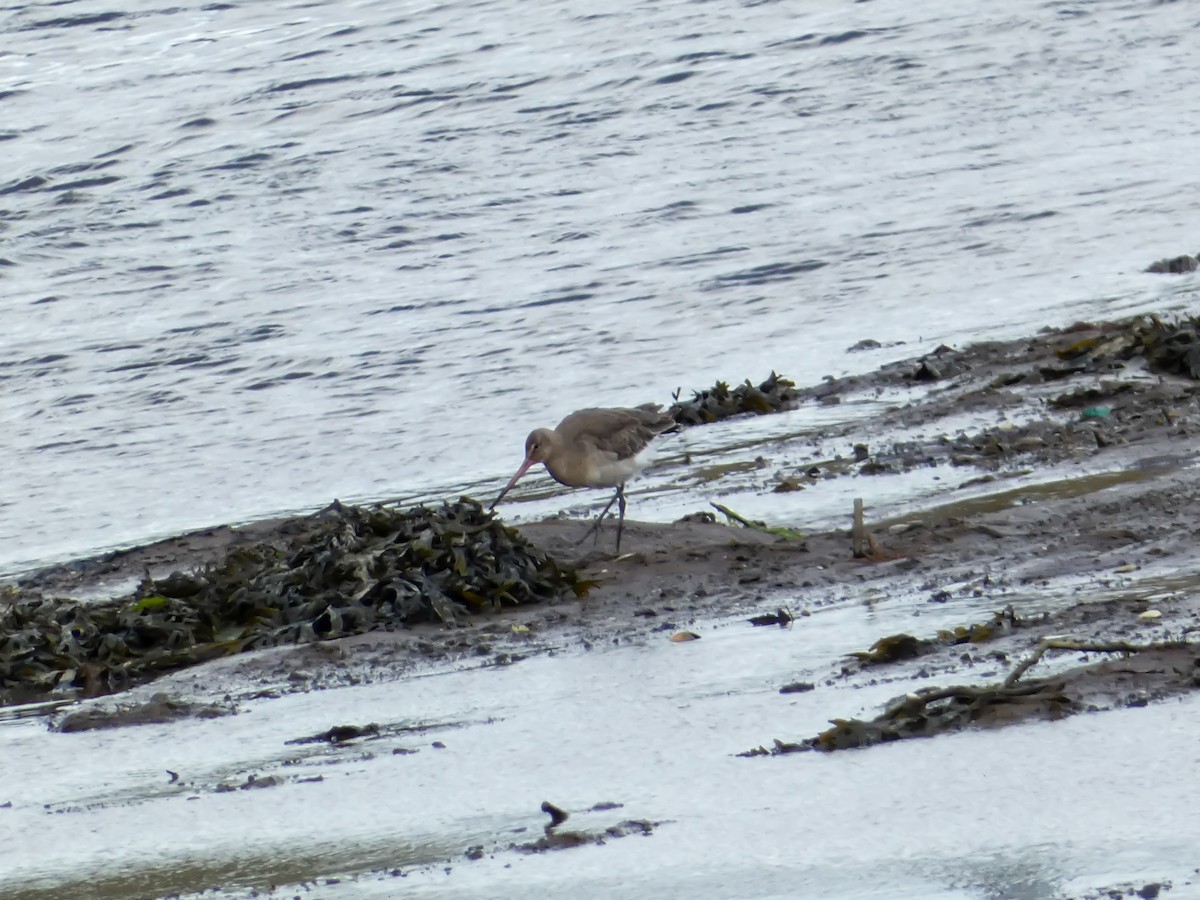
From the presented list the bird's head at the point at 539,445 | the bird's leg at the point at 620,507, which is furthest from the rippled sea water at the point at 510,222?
the bird's leg at the point at 620,507

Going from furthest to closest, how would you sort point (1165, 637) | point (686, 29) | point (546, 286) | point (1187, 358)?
point (686, 29)
point (546, 286)
point (1187, 358)
point (1165, 637)

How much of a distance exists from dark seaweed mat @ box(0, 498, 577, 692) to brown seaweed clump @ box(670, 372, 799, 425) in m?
2.78

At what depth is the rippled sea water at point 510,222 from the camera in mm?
10289

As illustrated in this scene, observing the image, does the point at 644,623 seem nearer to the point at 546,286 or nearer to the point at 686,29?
the point at 546,286

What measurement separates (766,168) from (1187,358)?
9095 mm

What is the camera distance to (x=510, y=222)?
15.7 meters

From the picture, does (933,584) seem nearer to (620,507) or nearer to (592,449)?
(620,507)

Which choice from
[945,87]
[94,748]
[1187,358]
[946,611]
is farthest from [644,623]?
[945,87]

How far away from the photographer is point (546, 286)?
13.3 m

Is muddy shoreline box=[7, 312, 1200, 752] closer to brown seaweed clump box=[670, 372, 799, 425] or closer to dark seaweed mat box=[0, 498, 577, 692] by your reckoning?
dark seaweed mat box=[0, 498, 577, 692]

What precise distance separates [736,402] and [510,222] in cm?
710

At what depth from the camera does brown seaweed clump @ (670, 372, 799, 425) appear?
352 inches

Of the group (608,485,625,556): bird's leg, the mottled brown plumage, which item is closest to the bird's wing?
the mottled brown plumage

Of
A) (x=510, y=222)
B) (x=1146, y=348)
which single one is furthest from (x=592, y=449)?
(x=510, y=222)
